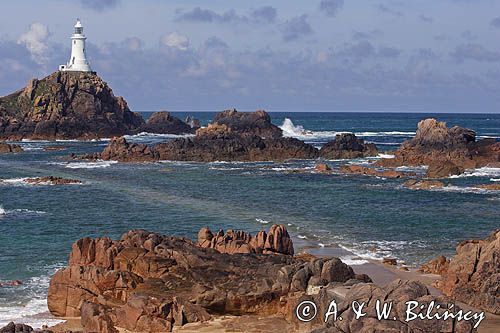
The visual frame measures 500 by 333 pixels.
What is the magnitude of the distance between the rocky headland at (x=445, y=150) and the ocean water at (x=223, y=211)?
8.40 feet

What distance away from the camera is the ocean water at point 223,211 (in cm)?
3712

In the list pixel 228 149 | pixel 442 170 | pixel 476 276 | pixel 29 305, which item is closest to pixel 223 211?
pixel 29 305

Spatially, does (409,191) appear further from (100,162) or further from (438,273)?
(100,162)

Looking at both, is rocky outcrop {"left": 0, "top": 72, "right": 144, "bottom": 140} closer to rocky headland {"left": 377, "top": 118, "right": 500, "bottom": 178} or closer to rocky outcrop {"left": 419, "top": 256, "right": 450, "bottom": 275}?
rocky headland {"left": 377, "top": 118, "right": 500, "bottom": 178}

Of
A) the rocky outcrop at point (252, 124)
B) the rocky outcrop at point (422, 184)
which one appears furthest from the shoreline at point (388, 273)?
the rocky outcrop at point (252, 124)

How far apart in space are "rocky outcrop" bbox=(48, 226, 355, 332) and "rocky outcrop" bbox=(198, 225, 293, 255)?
240cm

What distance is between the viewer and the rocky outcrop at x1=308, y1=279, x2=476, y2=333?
17781 mm

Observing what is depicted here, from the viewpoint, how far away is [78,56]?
148625mm

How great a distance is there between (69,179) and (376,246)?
3635cm

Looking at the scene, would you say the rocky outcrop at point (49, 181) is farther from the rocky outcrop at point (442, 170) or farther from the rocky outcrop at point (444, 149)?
the rocky outcrop at point (444, 149)

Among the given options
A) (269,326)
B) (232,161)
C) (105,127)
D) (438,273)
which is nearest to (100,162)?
(232,161)

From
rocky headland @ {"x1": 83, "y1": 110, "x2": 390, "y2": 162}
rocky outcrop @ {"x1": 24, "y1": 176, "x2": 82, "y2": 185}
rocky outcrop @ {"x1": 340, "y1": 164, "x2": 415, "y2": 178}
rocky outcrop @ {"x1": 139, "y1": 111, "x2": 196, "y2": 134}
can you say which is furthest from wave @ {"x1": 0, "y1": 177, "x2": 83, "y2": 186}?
rocky outcrop @ {"x1": 139, "y1": 111, "x2": 196, "y2": 134}

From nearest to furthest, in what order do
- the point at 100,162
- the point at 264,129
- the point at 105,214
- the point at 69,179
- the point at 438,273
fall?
the point at 438,273
the point at 105,214
the point at 69,179
the point at 100,162
the point at 264,129

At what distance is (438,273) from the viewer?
107 feet
